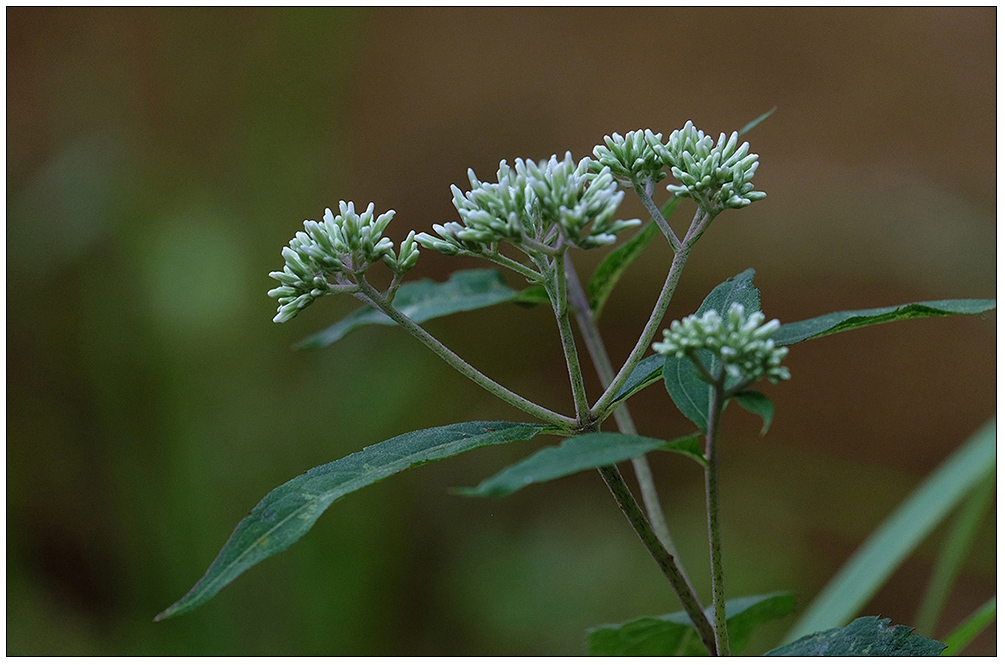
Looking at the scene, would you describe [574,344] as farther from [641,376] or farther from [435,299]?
[435,299]

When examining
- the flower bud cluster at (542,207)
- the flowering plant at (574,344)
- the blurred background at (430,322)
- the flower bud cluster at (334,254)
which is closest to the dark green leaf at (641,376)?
the flowering plant at (574,344)

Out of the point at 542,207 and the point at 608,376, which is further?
the point at 608,376

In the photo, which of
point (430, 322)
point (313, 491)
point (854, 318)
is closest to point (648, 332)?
point (854, 318)

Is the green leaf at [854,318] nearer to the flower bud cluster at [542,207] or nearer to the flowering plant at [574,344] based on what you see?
the flowering plant at [574,344]

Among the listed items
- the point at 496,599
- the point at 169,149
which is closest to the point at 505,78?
the point at 169,149

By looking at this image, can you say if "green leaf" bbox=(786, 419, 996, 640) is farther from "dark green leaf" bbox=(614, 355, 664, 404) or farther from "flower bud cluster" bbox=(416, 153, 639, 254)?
"flower bud cluster" bbox=(416, 153, 639, 254)

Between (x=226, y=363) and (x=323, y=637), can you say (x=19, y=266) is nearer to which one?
(x=226, y=363)

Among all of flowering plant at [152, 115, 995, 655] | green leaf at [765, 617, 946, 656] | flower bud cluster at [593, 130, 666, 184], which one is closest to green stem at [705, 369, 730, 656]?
flowering plant at [152, 115, 995, 655]

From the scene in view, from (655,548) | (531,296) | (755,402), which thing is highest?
(531,296)
